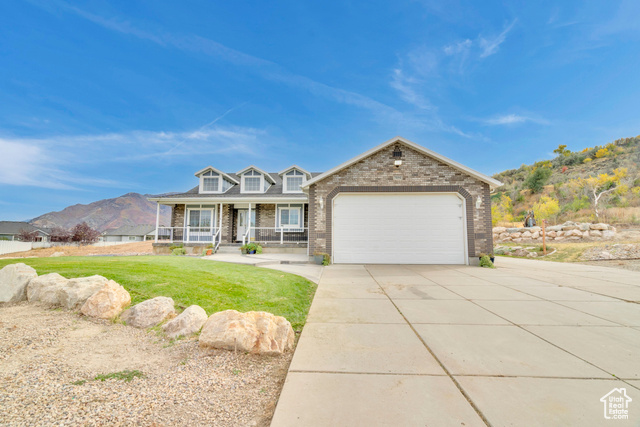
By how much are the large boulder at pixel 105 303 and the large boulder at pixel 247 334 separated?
58.2 inches

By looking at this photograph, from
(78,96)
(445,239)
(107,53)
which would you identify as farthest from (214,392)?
(78,96)

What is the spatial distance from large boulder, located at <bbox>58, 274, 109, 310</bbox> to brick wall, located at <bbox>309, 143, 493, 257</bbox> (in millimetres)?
6866

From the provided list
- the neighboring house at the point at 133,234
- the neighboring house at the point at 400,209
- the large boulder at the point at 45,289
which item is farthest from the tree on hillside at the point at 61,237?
the large boulder at the point at 45,289

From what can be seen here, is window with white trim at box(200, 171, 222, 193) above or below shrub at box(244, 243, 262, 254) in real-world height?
above

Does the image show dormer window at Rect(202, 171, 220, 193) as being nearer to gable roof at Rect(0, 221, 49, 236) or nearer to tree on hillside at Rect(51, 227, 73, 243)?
tree on hillside at Rect(51, 227, 73, 243)

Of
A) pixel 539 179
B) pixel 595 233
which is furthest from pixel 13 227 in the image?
pixel 539 179

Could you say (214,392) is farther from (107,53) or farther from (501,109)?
(501,109)

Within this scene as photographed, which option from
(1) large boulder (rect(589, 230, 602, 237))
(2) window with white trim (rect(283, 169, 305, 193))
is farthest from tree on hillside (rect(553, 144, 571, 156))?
(2) window with white trim (rect(283, 169, 305, 193))

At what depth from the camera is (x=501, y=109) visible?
1011 inches

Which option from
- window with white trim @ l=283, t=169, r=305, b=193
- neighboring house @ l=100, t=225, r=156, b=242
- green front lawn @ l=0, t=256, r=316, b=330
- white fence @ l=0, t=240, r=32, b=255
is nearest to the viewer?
green front lawn @ l=0, t=256, r=316, b=330

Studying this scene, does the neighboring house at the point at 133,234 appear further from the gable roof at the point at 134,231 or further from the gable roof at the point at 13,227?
the gable roof at the point at 13,227

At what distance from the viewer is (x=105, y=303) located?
305 cm

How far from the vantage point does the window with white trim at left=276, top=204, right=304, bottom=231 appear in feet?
50.8

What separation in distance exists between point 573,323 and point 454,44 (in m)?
17.0
